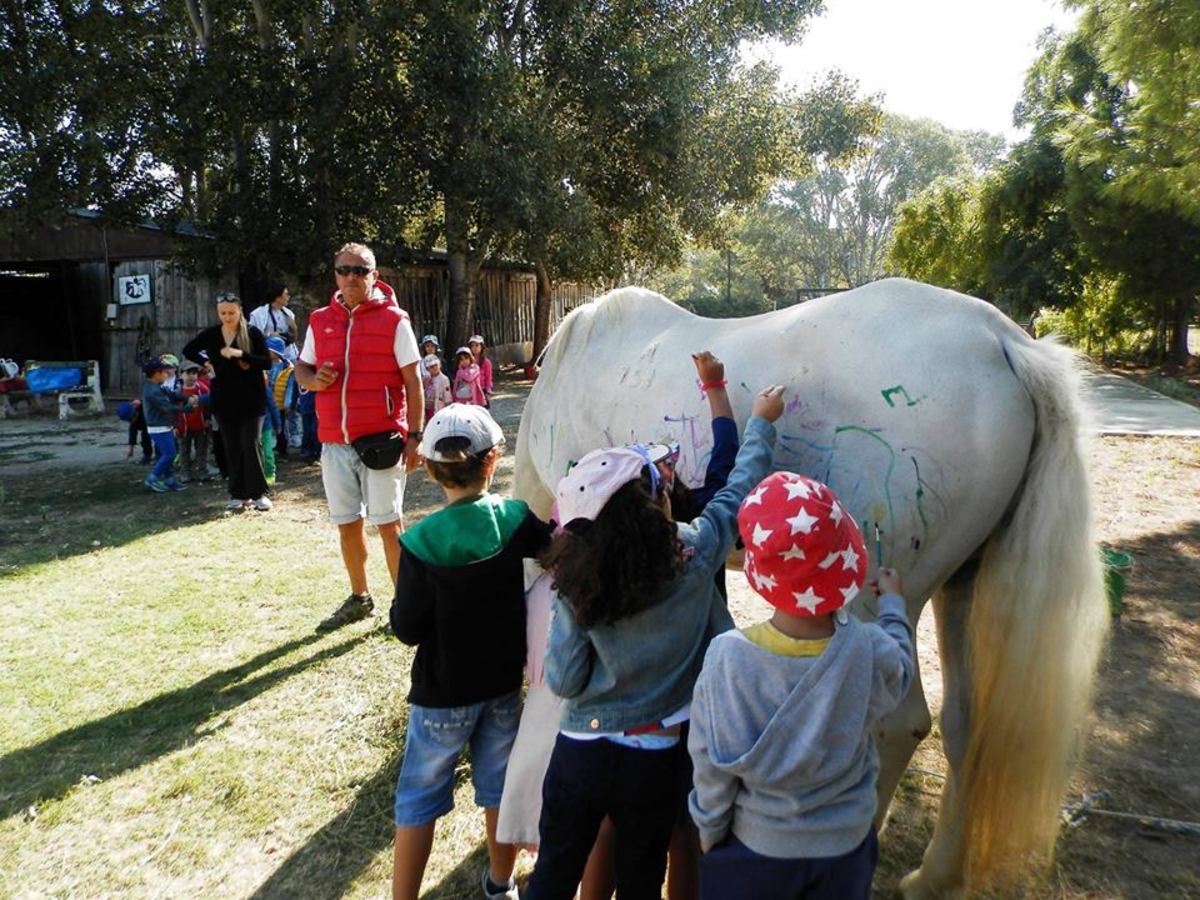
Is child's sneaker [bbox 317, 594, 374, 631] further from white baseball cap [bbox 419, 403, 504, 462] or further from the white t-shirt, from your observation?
white baseball cap [bbox 419, 403, 504, 462]

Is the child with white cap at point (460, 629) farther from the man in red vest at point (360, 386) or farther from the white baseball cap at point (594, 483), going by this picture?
the man in red vest at point (360, 386)

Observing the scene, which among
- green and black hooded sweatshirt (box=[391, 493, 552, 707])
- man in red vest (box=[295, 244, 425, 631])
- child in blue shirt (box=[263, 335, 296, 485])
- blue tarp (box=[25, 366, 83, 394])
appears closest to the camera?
green and black hooded sweatshirt (box=[391, 493, 552, 707])

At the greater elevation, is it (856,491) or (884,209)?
(884,209)

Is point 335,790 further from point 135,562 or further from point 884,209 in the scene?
point 884,209

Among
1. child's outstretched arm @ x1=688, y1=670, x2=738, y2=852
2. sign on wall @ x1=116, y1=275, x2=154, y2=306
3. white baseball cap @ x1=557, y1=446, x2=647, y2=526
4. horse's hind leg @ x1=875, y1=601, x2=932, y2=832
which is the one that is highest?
sign on wall @ x1=116, y1=275, x2=154, y2=306

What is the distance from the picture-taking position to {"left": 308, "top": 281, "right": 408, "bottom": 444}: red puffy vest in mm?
3863

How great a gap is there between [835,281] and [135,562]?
53.4 m

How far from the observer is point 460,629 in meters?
2.01

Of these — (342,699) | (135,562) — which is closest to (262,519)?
(135,562)

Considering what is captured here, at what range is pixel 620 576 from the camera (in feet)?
5.24

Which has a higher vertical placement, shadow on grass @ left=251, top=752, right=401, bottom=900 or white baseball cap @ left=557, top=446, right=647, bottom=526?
white baseball cap @ left=557, top=446, right=647, bottom=526

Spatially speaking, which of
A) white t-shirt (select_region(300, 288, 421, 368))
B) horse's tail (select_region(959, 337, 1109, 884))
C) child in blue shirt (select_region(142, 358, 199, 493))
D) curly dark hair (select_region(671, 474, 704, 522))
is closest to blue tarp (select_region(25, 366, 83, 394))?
child in blue shirt (select_region(142, 358, 199, 493))

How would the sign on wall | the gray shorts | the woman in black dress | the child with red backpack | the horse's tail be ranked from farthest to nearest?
the sign on wall → the child with red backpack → the woman in black dress → the gray shorts → the horse's tail

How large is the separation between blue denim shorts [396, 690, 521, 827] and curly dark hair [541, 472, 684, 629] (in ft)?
2.15
